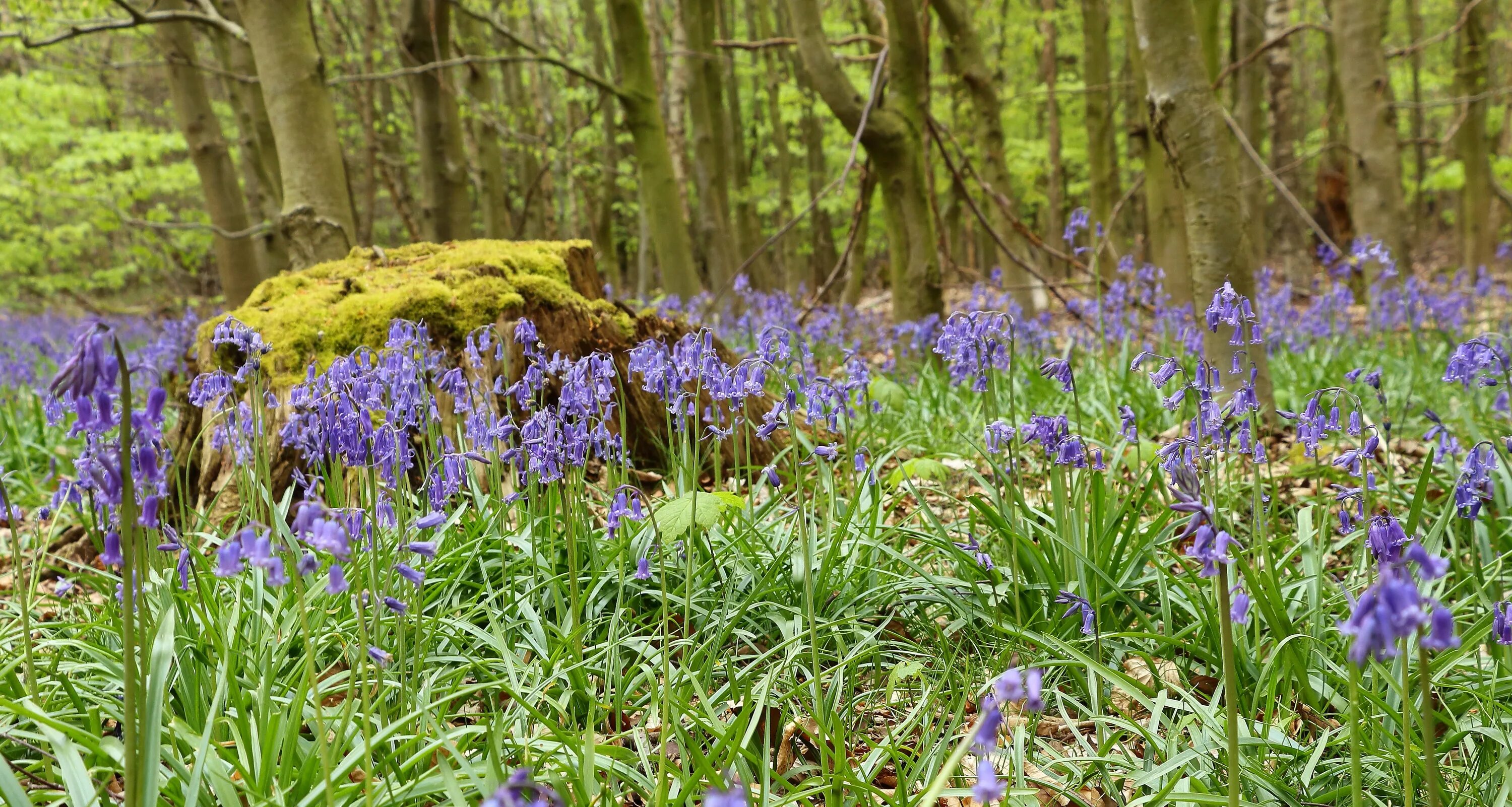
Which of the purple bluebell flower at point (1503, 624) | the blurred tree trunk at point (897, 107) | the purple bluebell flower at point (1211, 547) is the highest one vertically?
the blurred tree trunk at point (897, 107)

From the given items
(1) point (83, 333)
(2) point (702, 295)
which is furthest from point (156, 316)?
(1) point (83, 333)

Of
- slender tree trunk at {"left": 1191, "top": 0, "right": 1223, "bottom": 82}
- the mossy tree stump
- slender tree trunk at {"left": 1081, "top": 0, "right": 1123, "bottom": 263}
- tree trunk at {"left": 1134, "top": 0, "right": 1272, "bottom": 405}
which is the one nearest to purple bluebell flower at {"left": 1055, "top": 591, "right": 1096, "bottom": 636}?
the mossy tree stump

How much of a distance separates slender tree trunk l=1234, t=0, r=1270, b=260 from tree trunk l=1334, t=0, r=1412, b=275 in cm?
230

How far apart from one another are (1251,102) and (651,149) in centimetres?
970

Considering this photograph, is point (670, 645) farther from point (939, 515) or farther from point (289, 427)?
point (939, 515)

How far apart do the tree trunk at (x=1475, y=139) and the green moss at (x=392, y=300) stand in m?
11.6

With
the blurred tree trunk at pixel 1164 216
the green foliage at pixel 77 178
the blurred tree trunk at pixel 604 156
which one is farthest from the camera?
the blurred tree trunk at pixel 604 156

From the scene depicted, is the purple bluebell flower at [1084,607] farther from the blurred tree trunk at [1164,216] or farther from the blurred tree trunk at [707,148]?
the blurred tree trunk at [707,148]

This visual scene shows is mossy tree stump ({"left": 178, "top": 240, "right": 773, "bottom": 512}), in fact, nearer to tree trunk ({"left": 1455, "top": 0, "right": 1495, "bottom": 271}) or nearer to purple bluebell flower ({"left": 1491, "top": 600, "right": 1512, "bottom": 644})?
purple bluebell flower ({"left": 1491, "top": 600, "right": 1512, "bottom": 644})

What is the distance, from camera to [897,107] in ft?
22.1

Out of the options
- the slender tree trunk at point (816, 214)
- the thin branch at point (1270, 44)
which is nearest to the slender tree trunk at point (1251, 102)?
the thin branch at point (1270, 44)

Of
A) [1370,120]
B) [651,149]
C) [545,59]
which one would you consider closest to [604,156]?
[651,149]

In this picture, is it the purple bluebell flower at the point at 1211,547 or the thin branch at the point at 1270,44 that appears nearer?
the purple bluebell flower at the point at 1211,547

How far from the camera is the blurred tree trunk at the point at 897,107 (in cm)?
660
